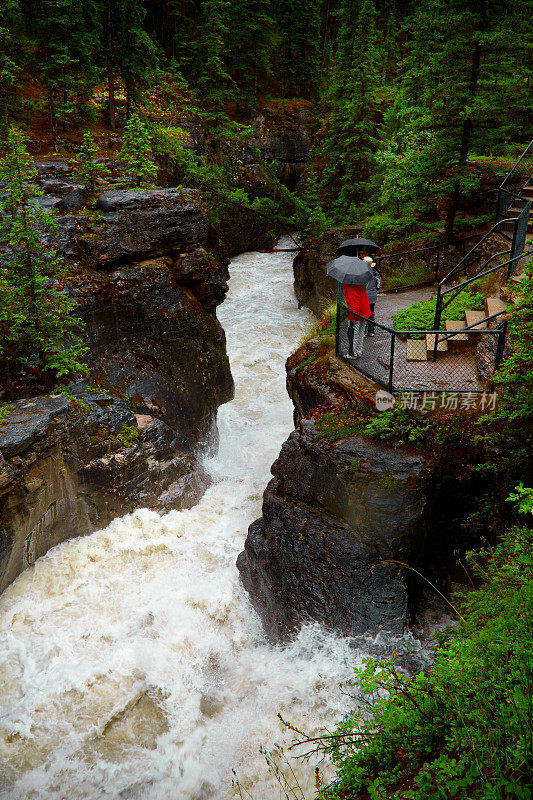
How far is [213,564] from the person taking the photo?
9.92 meters

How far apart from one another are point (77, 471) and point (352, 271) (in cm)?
668

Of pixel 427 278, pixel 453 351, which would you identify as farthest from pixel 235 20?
pixel 453 351

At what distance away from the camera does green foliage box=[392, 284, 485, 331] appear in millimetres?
10625

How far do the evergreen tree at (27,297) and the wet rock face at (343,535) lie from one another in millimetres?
5642

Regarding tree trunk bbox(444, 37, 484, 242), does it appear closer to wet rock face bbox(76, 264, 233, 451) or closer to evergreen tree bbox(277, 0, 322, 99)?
wet rock face bbox(76, 264, 233, 451)

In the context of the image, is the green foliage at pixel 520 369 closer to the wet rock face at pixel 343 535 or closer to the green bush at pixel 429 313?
the wet rock face at pixel 343 535

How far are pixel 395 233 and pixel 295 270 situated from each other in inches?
253

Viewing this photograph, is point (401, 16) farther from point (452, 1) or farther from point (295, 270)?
point (452, 1)

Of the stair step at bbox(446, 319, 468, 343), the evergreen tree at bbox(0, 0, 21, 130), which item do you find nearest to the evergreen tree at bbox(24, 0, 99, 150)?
the evergreen tree at bbox(0, 0, 21, 130)

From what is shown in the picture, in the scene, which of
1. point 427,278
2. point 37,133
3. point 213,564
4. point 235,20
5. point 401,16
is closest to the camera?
point 213,564

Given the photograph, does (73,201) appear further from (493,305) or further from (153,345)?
(493,305)

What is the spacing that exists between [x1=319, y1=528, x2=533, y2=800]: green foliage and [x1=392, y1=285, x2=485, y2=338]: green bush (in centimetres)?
660

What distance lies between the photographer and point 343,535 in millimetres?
7875

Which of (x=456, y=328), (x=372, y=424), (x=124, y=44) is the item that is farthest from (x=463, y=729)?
(x=124, y=44)
